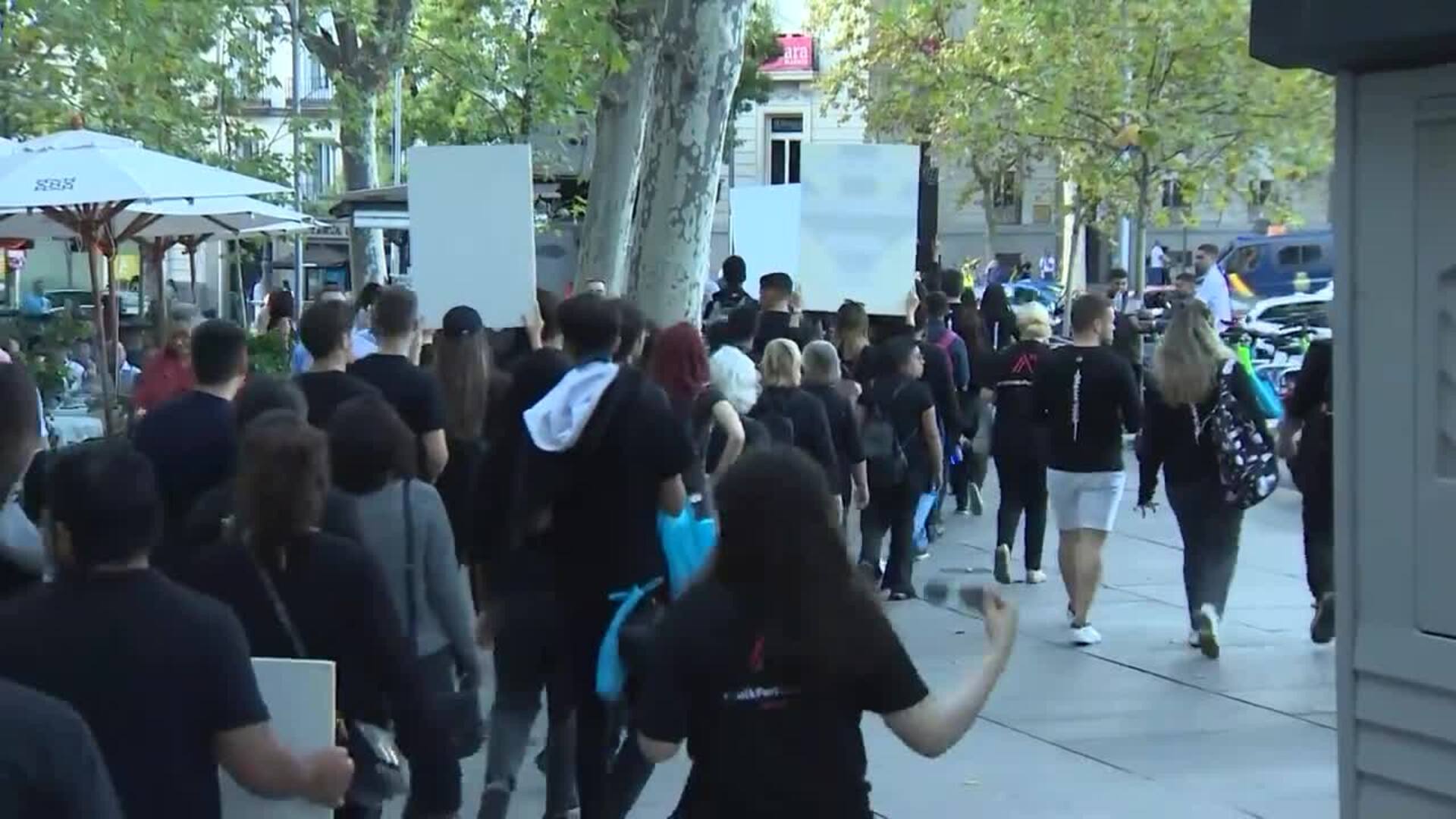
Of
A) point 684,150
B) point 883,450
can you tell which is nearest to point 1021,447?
point 883,450

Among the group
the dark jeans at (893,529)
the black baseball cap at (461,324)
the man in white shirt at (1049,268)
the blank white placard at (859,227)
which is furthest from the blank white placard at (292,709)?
the man in white shirt at (1049,268)

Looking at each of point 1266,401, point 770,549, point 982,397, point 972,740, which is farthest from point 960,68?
point 770,549

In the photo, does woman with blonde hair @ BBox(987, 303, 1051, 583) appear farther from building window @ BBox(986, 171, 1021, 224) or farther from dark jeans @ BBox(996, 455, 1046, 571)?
building window @ BBox(986, 171, 1021, 224)

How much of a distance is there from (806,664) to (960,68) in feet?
91.2

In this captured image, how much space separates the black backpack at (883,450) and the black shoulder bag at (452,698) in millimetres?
5885

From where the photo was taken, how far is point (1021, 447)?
39.3 feet

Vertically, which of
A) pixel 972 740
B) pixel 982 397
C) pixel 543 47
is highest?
pixel 543 47

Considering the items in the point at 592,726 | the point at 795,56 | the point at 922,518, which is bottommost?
the point at 922,518

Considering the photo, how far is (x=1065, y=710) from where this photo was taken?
897 centimetres

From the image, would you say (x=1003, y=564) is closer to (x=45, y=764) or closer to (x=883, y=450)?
(x=883, y=450)

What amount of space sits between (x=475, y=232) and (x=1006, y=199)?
43.4m

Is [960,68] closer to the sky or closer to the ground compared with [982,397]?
closer to the sky

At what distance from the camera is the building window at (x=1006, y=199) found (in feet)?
161

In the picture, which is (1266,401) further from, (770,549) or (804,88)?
(804,88)
